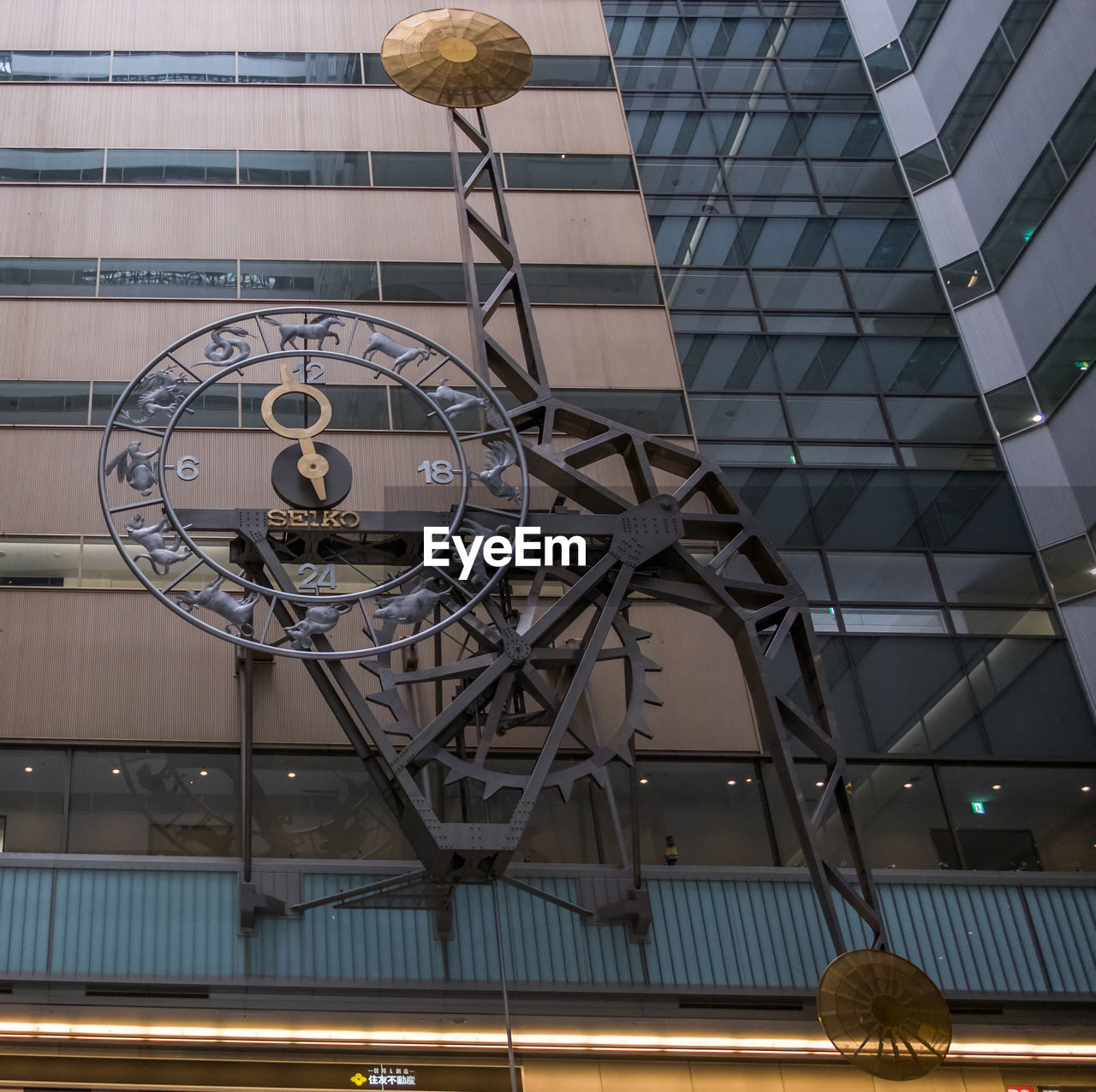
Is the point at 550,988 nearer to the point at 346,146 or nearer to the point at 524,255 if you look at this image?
the point at 524,255

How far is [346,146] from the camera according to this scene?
2817cm

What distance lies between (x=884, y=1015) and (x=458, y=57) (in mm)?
16969

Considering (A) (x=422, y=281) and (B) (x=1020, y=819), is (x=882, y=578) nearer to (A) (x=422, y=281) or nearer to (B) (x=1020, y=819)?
(B) (x=1020, y=819)

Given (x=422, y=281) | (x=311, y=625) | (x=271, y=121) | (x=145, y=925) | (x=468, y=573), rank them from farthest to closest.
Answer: (x=271, y=121) → (x=422, y=281) → (x=468, y=573) → (x=145, y=925) → (x=311, y=625)

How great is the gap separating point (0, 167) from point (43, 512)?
8797mm

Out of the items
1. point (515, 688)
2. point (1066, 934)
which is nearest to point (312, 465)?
point (515, 688)

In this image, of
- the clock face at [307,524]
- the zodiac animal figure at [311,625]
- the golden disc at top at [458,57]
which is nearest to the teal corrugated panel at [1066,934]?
the clock face at [307,524]

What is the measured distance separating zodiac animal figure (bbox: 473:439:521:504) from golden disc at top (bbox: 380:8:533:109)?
26.1 feet

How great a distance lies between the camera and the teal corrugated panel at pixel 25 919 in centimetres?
1697

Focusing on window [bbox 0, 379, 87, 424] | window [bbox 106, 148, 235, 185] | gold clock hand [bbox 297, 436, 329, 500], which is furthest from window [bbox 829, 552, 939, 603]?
window [bbox 106, 148, 235, 185]

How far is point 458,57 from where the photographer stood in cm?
2317

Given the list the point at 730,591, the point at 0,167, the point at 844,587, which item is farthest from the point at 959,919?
the point at 0,167

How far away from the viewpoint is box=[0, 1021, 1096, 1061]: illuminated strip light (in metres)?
17.3

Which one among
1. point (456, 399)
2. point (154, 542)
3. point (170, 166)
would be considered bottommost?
point (154, 542)
